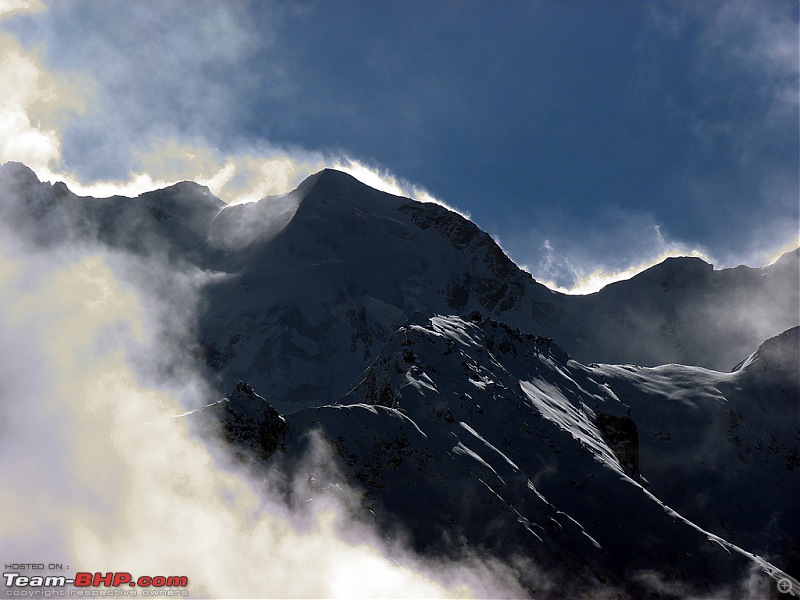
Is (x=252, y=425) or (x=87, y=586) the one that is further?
(x=252, y=425)

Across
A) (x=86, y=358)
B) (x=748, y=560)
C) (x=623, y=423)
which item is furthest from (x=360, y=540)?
(x=86, y=358)

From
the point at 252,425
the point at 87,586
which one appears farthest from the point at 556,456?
the point at 87,586

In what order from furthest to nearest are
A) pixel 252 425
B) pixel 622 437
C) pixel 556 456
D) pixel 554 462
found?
pixel 622 437 < pixel 556 456 < pixel 554 462 < pixel 252 425

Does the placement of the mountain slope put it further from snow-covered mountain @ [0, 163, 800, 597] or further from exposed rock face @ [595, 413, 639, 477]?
exposed rock face @ [595, 413, 639, 477]

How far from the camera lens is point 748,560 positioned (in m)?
94.8

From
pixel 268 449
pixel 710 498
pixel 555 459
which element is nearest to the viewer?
pixel 268 449

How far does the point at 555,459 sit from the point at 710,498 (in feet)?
133

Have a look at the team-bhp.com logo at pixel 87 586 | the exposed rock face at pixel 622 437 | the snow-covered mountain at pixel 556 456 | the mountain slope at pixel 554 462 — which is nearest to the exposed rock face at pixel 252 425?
the snow-covered mountain at pixel 556 456

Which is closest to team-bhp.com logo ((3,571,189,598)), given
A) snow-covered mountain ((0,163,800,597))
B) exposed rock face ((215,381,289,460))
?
exposed rock face ((215,381,289,460))

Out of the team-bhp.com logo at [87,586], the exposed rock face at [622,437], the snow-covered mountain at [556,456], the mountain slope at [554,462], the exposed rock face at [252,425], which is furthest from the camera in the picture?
the exposed rock face at [622,437]

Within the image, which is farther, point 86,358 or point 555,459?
point 86,358

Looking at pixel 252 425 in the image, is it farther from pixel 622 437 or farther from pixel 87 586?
pixel 622 437

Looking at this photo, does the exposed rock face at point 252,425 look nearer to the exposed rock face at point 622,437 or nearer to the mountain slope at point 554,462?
the mountain slope at point 554,462

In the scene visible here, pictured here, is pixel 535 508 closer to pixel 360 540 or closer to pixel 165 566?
pixel 360 540
